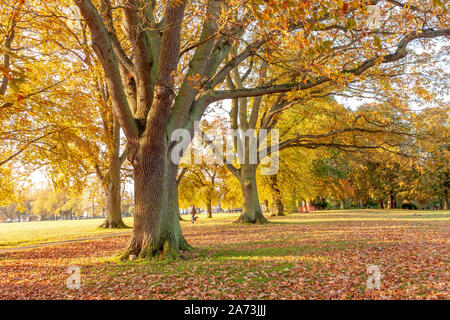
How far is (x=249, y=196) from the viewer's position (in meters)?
18.7

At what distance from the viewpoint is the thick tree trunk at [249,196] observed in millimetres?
18609

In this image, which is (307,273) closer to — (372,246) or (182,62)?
(372,246)

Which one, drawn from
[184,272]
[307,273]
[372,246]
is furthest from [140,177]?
[372,246]

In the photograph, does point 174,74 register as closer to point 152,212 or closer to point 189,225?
point 152,212

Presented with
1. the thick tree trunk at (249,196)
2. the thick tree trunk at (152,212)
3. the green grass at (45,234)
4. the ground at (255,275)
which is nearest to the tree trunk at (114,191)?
the green grass at (45,234)

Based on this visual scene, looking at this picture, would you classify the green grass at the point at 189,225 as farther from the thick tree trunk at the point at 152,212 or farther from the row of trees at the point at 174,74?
the thick tree trunk at the point at 152,212

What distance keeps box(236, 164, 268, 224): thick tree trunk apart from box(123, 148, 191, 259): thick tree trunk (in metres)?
10.9

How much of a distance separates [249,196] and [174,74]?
12.2 metres

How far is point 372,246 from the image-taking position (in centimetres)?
870

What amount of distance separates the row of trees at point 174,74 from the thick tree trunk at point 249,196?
6 cm

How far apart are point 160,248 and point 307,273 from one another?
3.95 metres

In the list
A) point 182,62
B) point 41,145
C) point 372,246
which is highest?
point 182,62

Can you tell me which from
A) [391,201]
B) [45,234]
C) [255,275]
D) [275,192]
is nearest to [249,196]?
[275,192]
